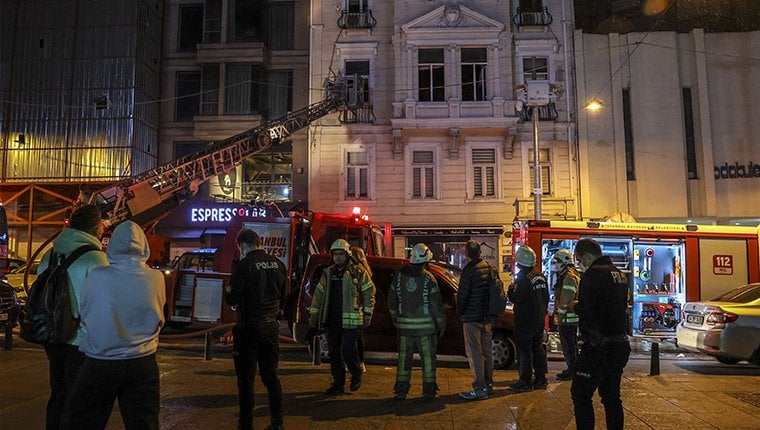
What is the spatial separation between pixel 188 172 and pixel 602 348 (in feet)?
43.1

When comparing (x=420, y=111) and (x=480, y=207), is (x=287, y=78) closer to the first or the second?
(x=420, y=111)

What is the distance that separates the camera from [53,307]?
12.2 feet

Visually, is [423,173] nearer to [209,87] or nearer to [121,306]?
[209,87]

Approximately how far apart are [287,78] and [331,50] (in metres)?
2.22

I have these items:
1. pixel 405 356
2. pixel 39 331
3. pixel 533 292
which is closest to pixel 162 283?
pixel 39 331

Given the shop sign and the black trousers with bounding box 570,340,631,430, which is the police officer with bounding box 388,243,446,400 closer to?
the black trousers with bounding box 570,340,631,430

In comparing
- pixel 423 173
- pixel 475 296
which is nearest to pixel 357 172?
pixel 423 173

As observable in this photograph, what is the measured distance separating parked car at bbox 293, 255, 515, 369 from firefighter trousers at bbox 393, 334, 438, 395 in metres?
2.11

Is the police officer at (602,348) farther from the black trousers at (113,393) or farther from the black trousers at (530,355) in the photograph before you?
the black trousers at (113,393)

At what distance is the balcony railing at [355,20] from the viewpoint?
19469 mm

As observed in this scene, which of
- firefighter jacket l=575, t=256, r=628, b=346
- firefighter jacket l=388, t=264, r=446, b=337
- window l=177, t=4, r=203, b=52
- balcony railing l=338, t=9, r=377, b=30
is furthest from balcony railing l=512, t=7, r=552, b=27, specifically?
firefighter jacket l=575, t=256, r=628, b=346

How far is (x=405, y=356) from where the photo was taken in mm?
6328

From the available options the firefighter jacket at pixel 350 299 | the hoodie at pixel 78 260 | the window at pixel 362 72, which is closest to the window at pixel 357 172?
the window at pixel 362 72

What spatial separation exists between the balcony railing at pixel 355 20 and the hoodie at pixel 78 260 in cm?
1685
